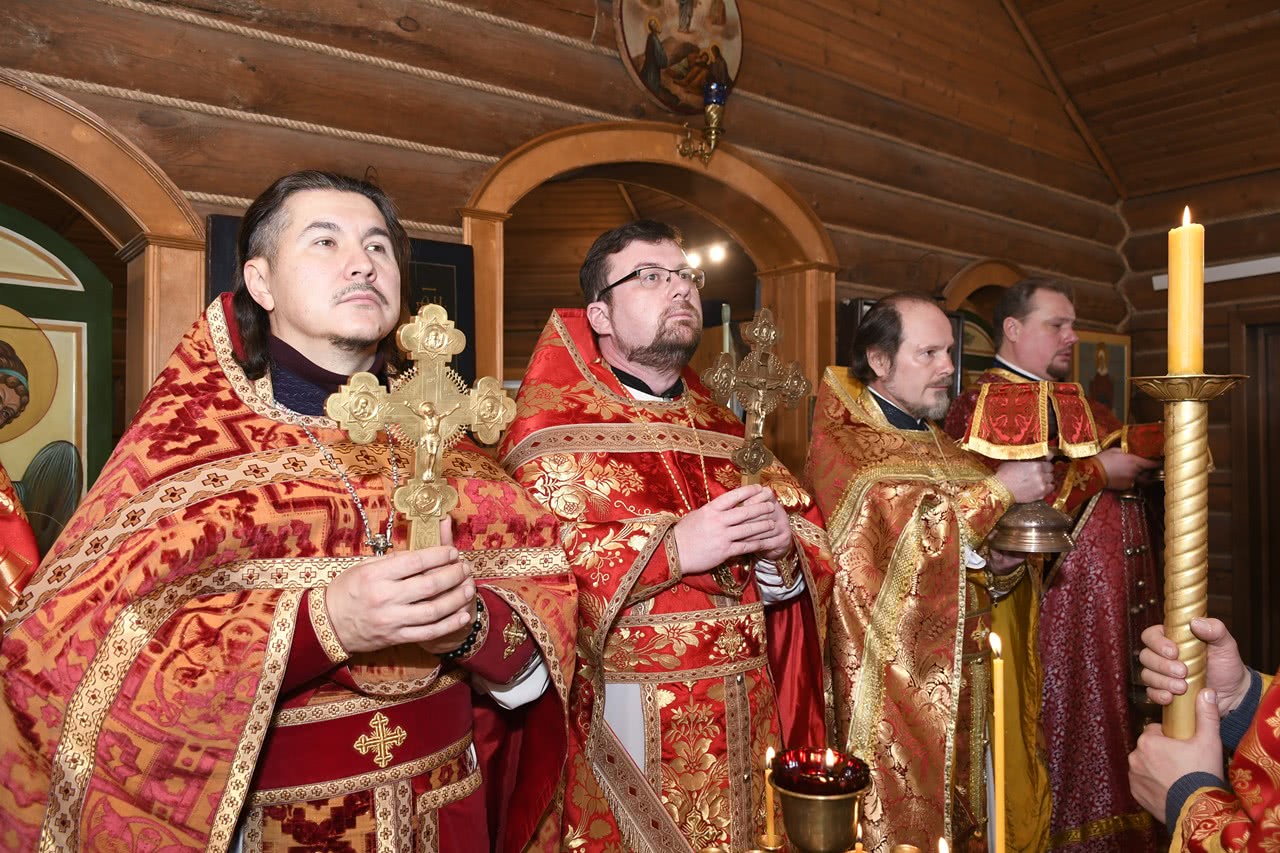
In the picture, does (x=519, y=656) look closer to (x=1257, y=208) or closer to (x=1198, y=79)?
(x=1198, y=79)

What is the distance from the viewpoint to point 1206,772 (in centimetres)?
139

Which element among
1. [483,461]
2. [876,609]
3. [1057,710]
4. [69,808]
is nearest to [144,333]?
[483,461]

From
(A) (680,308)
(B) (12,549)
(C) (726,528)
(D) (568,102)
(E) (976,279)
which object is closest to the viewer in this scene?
(B) (12,549)

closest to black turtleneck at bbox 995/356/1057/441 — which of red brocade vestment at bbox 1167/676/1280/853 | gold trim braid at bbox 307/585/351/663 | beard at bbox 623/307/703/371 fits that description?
beard at bbox 623/307/703/371

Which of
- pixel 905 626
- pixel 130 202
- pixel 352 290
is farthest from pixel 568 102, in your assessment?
pixel 352 290

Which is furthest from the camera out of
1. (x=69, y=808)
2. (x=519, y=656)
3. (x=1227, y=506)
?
(x=1227, y=506)

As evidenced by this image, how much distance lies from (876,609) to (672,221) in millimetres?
6121

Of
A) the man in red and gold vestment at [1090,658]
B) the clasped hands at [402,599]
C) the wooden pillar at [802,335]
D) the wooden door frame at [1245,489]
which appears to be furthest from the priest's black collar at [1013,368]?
the wooden door frame at [1245,489]

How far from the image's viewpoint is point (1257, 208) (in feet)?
24.1

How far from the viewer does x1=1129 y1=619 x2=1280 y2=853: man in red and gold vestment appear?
1283 millimetres

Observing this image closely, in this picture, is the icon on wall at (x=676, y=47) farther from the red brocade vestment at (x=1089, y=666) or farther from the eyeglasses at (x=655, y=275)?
the eyeglasses at (x=655, y=275)

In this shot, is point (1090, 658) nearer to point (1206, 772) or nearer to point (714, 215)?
point (714, 215)

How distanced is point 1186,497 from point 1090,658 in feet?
11.4

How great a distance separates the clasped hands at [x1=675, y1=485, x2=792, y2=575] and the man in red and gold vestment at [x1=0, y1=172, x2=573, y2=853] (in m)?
0.45
